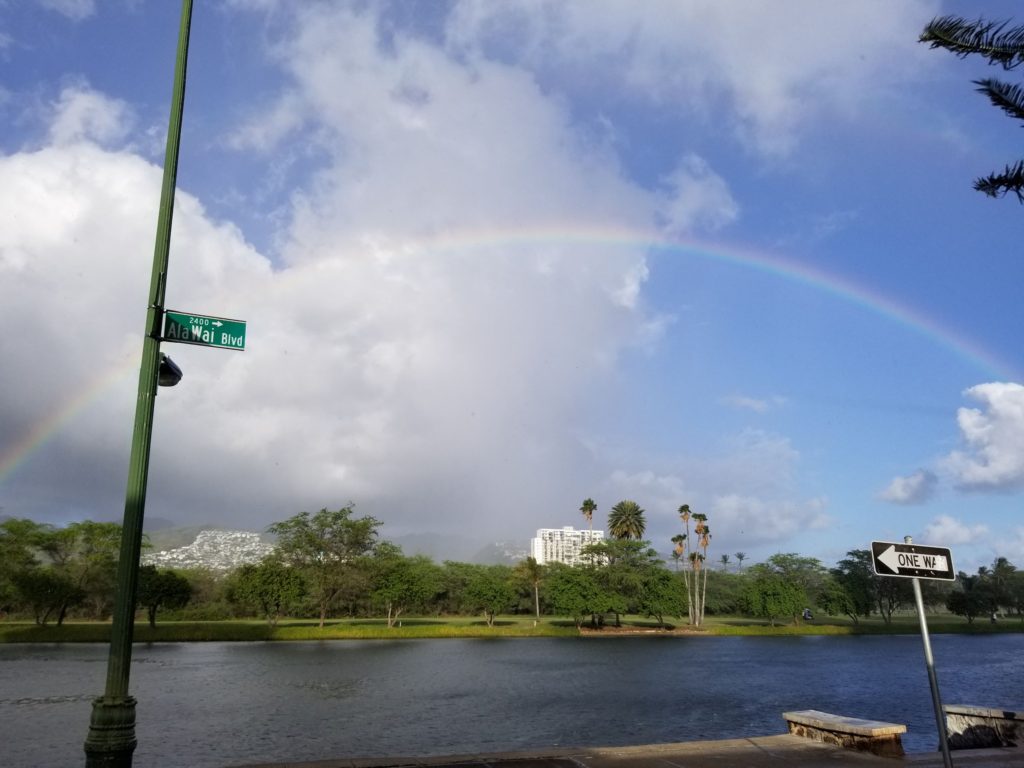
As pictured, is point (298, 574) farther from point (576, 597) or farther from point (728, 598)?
point (728, 598)

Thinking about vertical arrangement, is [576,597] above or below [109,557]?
below

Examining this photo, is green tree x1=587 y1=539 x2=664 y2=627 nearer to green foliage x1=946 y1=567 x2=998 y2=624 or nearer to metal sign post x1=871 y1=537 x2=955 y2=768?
green foliage x1=946 y1=567 x2=998 y2=624

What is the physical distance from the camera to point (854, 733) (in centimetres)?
1206

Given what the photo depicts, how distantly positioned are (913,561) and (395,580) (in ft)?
295

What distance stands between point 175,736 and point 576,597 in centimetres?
7424

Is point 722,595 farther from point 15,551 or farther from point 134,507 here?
point 134,507

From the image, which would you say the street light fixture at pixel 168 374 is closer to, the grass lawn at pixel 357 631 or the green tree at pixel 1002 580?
the grass lawn at pixel 357 631

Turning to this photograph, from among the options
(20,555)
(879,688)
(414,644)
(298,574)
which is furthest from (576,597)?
(20,555)

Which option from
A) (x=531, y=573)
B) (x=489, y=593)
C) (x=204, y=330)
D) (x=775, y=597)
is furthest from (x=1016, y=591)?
(x=204, y=330)

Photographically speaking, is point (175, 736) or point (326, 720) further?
point (326, 720)

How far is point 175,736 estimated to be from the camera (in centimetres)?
2350

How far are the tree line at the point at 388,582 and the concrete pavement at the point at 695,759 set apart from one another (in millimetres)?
77421

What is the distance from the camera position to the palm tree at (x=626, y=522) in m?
120

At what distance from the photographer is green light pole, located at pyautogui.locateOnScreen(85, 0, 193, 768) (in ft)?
23.5
